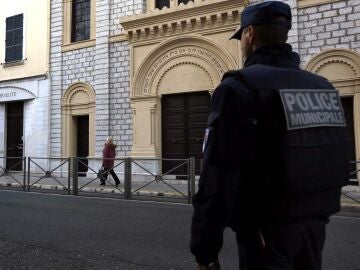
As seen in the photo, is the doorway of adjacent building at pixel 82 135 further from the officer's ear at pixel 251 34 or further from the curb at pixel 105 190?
the officer's ear at pixel 251 34

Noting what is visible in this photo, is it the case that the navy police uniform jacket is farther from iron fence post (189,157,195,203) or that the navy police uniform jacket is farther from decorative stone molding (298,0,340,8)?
decorative stone molding (298,0,340,8)

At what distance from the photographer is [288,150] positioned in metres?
1.72

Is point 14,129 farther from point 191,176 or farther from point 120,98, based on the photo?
point 191,176

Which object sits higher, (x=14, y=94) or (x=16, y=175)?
(x=14, y=94)

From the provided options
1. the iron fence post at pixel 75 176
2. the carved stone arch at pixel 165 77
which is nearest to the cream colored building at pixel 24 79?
the carved stone arch at pixel 165 77

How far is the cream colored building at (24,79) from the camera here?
18906 mm

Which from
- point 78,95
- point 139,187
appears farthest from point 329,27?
point 78,95

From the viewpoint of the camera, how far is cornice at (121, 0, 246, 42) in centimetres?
1448

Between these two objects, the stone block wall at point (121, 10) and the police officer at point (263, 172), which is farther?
the stone block wall at point (121, 10)

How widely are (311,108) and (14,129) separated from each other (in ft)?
65.5

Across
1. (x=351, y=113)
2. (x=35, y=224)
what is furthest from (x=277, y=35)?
(x=351, y=113)

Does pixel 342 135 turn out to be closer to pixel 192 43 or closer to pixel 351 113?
pixel 351 113

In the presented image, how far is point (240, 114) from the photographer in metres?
1.69

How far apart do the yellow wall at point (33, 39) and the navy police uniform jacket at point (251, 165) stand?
1862cm
